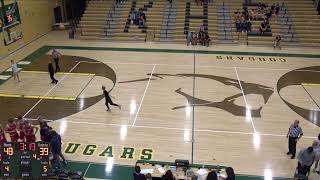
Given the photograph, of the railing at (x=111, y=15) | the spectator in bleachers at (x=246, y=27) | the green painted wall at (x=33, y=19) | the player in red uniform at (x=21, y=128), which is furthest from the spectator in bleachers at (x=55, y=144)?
the spectator in bleachers at (x=246, y=27)

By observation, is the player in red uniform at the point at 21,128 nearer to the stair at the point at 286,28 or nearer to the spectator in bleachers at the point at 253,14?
the stair at the point at 286,28

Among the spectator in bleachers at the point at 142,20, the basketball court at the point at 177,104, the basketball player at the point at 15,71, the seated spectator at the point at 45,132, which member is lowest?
the basketball court at the point at 177,104

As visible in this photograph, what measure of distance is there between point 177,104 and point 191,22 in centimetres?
1366

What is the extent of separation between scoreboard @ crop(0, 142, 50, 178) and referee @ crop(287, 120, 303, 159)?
7.41 meters

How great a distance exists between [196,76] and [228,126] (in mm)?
5602

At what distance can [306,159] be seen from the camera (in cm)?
951

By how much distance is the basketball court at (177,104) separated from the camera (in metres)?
11.7

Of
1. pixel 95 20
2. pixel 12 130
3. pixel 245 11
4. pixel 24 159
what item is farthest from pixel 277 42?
pixel 24 159

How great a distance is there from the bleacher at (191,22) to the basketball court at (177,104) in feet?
11.6

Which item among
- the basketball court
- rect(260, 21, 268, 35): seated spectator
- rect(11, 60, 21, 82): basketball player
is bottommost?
the basketball court

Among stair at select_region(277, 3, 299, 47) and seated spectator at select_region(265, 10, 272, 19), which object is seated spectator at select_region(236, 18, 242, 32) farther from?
stair at select_region(277, 3, 299, 47)

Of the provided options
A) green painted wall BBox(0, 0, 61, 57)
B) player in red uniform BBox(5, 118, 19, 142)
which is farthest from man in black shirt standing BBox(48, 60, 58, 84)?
green painted wall BBox(0, 0, 61, 57)

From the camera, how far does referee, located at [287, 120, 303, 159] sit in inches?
419

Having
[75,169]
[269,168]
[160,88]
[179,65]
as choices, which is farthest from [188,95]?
[75,169]
